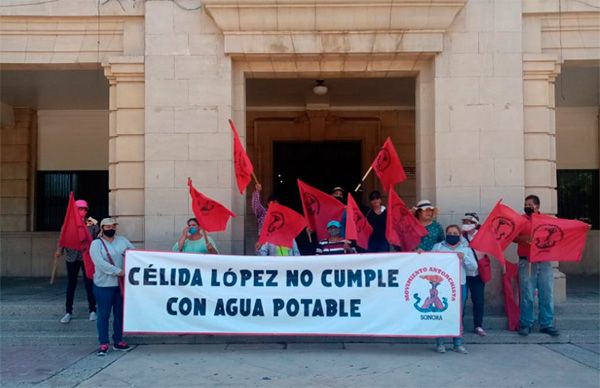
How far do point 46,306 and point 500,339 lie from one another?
269 inches

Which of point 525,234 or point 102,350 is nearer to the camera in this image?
point 102,350

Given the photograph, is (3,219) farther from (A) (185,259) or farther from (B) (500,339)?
(B) (500,339)

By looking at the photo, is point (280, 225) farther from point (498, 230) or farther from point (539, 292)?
point (539, 292)

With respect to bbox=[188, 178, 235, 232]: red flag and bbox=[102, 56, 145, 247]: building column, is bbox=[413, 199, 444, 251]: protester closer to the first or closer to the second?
bbox=[188, 178, 235, 232]: red flag

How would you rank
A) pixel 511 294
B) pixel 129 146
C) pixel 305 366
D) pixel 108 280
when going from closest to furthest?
pixel 305 366, pixel 108 280, pixel 511 294, pixel 129 146

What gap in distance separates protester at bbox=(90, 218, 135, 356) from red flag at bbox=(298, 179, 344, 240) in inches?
105

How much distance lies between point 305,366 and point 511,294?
138 inches

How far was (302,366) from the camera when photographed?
646cm

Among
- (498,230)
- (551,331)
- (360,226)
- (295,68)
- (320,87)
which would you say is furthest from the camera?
(320,87)

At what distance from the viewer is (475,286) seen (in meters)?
7.69

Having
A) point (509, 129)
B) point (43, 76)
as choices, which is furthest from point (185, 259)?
point (43, 76)

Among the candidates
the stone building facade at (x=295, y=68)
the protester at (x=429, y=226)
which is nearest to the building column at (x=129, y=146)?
the stone building facade at (x=295, y=68)

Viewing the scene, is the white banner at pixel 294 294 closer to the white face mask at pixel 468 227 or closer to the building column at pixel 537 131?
the white face mask at pixel 468 227

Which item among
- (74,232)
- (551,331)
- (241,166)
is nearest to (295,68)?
(241,166)
